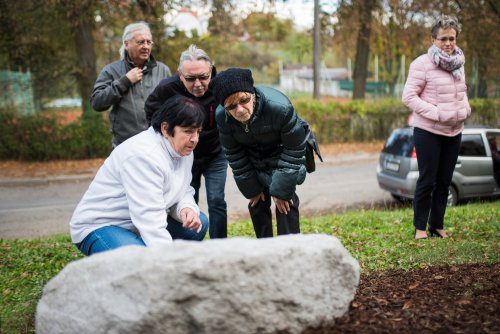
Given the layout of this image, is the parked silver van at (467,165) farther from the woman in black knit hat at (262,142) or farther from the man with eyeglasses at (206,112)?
the woman in black knit hat at (262,142)

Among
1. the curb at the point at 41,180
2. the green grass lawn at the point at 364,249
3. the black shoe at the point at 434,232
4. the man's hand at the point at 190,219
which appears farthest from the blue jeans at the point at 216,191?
the curb at the point at 41,180

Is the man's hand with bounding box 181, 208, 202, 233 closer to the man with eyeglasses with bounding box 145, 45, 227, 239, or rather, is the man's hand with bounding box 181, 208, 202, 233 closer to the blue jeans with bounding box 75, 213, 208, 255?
the blue jeans with bounding box 75, 213, 208, 255

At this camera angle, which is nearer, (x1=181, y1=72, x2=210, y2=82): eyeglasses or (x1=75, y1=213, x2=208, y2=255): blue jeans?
(x1=75, y1=213, x2=208, y2=255): blue jeans

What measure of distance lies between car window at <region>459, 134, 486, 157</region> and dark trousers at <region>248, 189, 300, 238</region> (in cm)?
616

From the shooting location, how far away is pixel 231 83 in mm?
3840

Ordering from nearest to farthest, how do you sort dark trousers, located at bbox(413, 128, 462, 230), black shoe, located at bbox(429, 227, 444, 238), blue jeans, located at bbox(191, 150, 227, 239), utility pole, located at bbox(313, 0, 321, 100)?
1. blue jeans, located at bbox(191, 150, 227, 239)
2. dark trousers, located at bbox(413, 128, 462, 230)
3. black shoe, located at bbox(429, 227, 444, 238)
4. utility pole, located at bbox(313, 0, 321, 100)

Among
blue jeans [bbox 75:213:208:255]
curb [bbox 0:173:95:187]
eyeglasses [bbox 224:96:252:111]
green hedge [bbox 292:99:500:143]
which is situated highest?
eyeglasses [bbox 224:96:252:111]

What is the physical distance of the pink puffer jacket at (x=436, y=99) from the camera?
208 inches

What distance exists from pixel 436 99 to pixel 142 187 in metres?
3.15

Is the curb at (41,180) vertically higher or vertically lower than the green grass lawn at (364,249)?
lower

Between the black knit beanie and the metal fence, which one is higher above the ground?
the black knit beanie

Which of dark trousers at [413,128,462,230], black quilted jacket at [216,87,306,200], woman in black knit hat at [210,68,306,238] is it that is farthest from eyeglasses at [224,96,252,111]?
dark trousers at [413,128,462,230]

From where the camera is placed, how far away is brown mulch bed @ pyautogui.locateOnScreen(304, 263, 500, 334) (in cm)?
298

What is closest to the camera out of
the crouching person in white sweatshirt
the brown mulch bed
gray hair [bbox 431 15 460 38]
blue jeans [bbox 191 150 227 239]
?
the brown mulch bed
